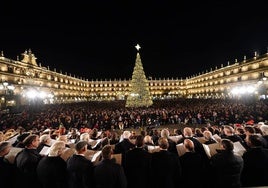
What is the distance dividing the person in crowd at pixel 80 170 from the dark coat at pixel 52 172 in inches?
9.9

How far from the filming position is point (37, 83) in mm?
62938

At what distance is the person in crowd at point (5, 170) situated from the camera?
394 cm

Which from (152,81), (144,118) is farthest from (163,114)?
(152,81)

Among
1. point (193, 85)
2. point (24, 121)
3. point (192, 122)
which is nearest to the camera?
point (24, 121)

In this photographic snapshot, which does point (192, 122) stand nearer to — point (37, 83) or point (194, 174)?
point (194, 174)

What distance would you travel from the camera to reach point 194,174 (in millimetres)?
4227

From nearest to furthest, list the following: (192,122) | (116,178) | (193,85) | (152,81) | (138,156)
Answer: (116,178) < (138,156) < (192,122) < (193,85) < (152,81)

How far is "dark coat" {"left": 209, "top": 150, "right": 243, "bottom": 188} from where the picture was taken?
3.81 meters

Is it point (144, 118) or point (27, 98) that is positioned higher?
point (27, 98)

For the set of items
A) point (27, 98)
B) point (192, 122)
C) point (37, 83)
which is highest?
point (37, 83)

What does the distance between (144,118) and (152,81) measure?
10311 cm

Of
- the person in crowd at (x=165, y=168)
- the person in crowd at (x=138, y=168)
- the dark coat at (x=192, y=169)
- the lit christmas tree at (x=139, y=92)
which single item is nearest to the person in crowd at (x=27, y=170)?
the person in crowd at (x=138, y=168)

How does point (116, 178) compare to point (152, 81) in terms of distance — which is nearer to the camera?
point (116, 178)

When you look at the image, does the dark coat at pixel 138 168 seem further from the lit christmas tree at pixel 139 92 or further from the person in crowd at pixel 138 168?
the lit christmas tree at pixel 139 92
